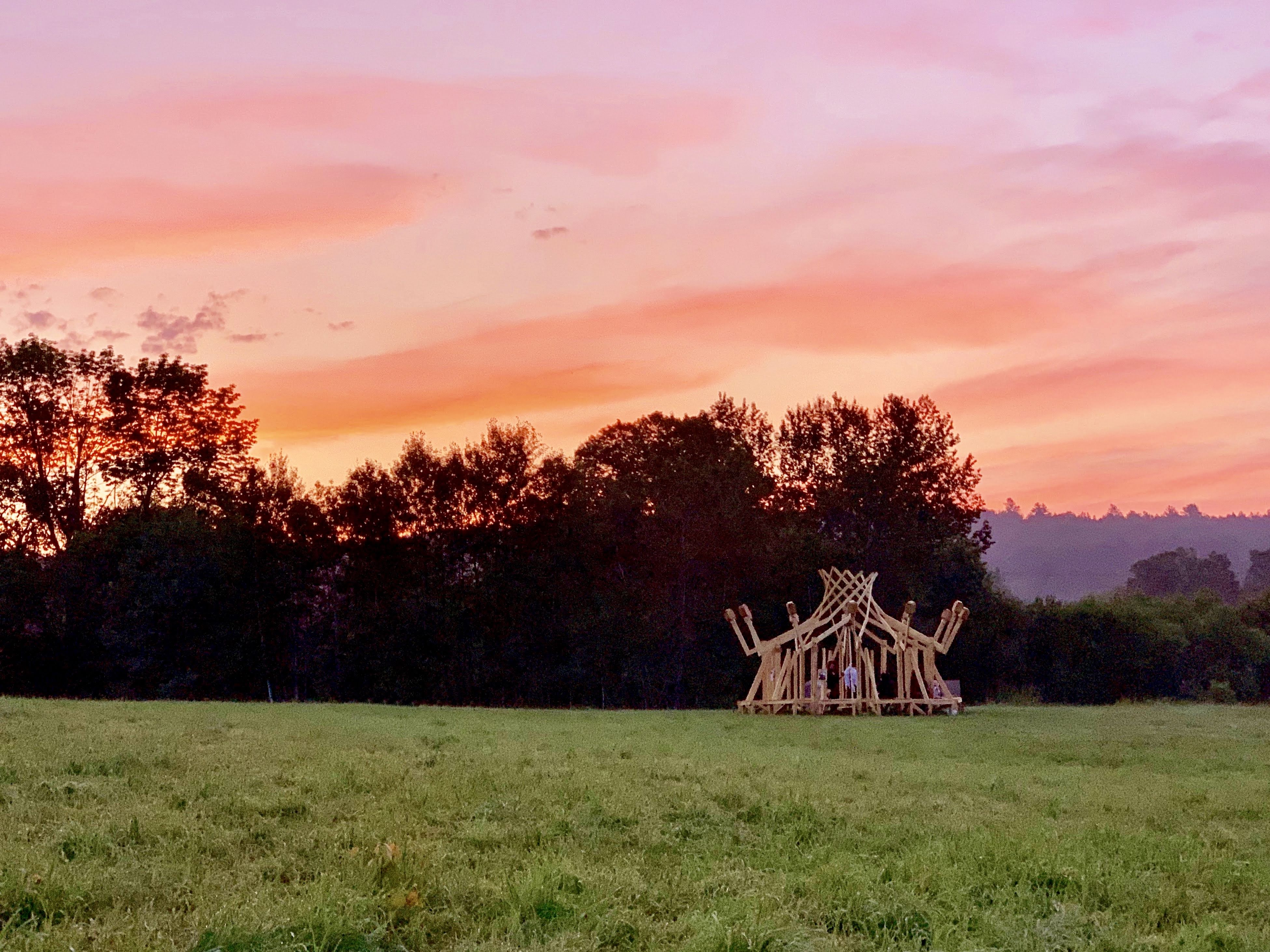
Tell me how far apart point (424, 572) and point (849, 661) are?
1986cm

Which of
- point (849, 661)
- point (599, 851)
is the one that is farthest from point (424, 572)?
point (599, 851)

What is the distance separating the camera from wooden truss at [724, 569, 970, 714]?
35.2m

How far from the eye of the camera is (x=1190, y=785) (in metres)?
15.0

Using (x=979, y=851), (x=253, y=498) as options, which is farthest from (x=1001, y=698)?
(x=979, y=851)

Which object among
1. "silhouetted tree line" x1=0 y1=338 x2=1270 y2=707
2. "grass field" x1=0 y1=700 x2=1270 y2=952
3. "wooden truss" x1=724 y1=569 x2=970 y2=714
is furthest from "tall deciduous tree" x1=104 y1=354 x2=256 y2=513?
"grass field" x1=0 y1=700 x2=1270 y2=952

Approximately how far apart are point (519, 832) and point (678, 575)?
39.1 meters

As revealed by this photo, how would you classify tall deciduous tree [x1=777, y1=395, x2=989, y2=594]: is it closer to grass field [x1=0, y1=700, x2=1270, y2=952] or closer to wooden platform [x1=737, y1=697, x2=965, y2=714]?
wooden platform [x1=737, y1=697, x2=965, y2=714]

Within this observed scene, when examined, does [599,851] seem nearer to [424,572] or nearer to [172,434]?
[424,572]

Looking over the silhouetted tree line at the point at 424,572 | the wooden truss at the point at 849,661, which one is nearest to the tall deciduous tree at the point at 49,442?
the silhouetted tree line at the point at 424,572

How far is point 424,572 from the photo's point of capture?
161 ft

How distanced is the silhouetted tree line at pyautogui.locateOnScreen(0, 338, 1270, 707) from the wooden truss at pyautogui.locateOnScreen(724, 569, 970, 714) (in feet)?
35.5

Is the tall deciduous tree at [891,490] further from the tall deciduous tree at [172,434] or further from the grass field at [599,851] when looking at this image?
the grass field at [599,851]

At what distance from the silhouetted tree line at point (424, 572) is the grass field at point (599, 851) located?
99.4 feet

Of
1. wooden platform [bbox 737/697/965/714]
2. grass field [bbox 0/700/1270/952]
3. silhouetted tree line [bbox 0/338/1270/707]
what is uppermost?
silhouetted tree line [bbox 0/338/1270/707]
